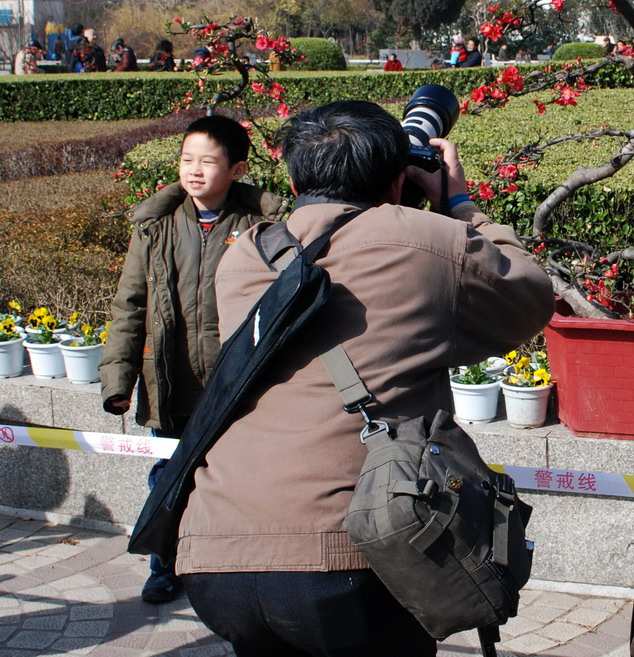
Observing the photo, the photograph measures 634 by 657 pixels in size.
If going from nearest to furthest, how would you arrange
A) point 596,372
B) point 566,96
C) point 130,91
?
point 596,372
point 566,96
point 130,91

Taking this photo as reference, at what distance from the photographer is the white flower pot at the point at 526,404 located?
368 centimetres

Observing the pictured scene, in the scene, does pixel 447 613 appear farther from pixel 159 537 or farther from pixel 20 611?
pixel 20 611

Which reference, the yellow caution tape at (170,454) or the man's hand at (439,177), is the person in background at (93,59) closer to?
the yellow caution tape at (170,454)

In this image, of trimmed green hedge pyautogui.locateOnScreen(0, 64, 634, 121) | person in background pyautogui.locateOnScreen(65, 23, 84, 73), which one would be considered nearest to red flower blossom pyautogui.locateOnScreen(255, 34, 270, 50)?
trimmed green hedge pyautogui.locateOnScreen(0, 64, 634, 121)

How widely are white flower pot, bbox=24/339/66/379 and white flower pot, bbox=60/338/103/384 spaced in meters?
0.07

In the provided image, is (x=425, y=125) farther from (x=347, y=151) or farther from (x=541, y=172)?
(x=541, y=172)

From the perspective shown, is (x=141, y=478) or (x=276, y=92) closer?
(x=141, y=478)

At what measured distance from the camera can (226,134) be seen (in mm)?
3314

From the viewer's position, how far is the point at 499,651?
3.35 meters

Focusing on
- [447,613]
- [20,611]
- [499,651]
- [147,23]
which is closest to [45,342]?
[20,611]

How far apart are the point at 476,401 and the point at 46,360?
2.03 meters

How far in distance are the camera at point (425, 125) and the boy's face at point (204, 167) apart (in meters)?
1.03

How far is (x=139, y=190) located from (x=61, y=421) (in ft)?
13.7

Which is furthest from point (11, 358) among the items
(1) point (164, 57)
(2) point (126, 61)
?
(2) point (126, 61)
